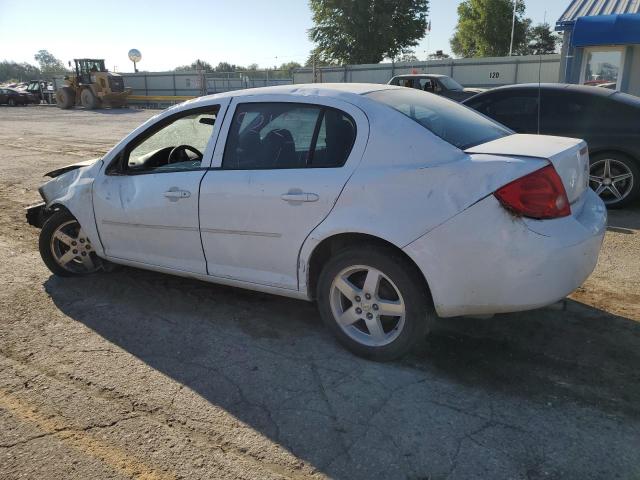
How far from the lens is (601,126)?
6461 mm

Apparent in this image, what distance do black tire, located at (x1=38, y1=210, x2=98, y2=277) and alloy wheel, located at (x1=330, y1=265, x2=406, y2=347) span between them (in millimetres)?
2677

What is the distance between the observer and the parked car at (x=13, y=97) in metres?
40.4

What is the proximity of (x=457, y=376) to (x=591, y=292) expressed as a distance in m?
1.80

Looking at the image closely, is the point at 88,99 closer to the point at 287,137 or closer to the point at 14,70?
the point at 287,137

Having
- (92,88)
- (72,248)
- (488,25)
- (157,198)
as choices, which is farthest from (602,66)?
(488,25)

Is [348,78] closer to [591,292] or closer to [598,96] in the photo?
[598,96]

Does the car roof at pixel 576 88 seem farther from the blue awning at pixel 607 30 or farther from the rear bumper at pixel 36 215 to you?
the blue awning at pixel 607 30

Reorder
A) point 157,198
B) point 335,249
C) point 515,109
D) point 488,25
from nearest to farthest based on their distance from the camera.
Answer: point 335,249 → point 157,198 → point 515,109 → point 488,25

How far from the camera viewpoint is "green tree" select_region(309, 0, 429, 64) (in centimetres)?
4641

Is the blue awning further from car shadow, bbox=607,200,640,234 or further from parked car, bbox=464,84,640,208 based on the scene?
car shadow, bbox=607,200,640,234

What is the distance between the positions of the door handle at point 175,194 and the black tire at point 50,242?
1.33 m

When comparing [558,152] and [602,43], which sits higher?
[602,43]

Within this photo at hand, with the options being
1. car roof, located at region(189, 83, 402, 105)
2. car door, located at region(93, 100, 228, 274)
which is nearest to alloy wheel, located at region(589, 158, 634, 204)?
car roof, located at region(189, 83, 402, 105)

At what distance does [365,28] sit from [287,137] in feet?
155
